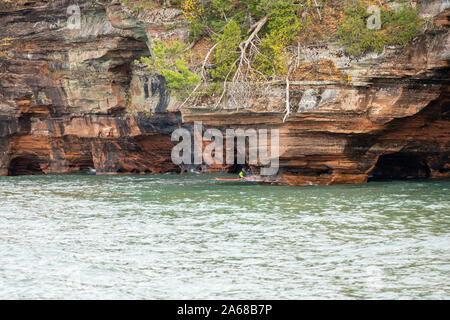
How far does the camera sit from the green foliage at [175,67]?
85.8 ft

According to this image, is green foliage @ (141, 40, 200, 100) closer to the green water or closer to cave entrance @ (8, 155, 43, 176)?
the green water

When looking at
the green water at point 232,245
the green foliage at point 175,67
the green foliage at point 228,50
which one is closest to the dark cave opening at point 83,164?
the green foliage at point 175,67

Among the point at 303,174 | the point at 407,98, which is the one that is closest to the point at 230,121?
the point at 303,174

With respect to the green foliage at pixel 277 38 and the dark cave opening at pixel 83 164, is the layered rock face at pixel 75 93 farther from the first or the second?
the green foliage at pixel 277 38

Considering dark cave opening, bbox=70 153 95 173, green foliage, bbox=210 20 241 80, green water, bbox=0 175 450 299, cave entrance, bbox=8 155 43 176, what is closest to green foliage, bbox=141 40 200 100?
green foliage, bbox=210 20 241 80

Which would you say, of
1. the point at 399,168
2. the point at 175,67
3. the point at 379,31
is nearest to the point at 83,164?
the point at 175,67

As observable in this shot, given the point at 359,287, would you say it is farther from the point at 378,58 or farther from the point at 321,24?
the point at 321,24

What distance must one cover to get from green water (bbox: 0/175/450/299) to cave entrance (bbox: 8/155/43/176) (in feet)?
60.7

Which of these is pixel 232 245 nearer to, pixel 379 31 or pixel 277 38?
pixel 379 31

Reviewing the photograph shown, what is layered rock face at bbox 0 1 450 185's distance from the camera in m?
24.1

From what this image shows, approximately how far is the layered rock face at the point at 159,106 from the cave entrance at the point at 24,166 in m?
0.10

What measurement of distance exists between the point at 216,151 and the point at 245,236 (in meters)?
18.9

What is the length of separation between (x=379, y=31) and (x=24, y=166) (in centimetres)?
2917

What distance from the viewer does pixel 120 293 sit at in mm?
11031
